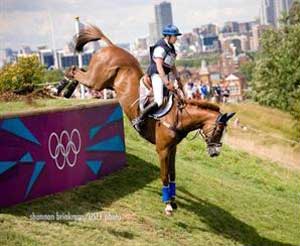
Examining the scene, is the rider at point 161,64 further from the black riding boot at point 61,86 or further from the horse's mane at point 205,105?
the black riding boot at point 61,86

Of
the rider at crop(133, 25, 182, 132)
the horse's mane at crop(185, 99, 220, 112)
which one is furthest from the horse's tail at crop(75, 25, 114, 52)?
the horse's mane at crop(185, 99, 220, 112)

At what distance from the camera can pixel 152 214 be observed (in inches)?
404

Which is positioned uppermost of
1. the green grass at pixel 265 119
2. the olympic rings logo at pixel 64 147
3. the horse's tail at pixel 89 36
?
the horse's tail at pixel 89 36

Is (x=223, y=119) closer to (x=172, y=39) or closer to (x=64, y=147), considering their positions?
(x=172, y=39)


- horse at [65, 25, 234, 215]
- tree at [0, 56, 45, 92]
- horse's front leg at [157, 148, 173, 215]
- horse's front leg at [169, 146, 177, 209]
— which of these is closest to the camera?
horse at [65, 25, 234, 215]

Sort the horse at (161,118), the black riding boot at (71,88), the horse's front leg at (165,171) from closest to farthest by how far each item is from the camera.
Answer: the horse at (161,118) → the horse's front leg at (165,171) → the black riding boot at (71,88)

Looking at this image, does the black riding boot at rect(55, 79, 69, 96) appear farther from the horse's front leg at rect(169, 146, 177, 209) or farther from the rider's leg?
the horse's front leg at rect(169, 146, 177, 209)

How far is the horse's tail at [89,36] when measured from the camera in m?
12.2

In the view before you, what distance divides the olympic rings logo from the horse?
41.2 inches

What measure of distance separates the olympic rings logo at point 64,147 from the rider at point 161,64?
1274 millimetres

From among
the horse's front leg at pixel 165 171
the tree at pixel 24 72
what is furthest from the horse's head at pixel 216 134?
the tree at pixel 24 72

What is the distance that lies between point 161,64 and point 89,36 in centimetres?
292

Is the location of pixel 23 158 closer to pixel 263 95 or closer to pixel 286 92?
pixel 286 92

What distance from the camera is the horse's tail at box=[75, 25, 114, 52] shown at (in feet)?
40.0
